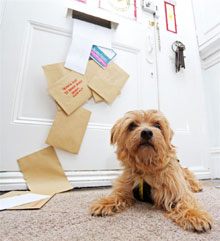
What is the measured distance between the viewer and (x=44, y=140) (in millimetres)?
1032

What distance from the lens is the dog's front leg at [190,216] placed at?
474 mm

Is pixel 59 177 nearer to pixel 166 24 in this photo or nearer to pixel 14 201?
pixel 14 201

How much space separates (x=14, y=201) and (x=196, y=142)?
1381 millimetres

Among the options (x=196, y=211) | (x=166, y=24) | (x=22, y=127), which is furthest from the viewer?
(x=166, y=24)

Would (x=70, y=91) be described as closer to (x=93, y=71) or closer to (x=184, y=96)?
(x=93, y=71)

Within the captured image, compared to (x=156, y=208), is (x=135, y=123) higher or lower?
higher

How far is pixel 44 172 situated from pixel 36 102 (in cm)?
44

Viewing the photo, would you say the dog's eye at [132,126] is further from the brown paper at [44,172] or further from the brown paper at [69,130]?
the brown paper at [44,172]

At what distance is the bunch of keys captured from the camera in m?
1.45

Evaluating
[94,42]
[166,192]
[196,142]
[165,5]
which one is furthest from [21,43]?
[196,142]

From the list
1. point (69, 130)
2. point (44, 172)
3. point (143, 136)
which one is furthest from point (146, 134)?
point (44, 172)

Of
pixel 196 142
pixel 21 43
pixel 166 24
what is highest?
pixel 166 24

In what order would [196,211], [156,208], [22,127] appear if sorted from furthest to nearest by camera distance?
[22,127]
[156,208]
[196,211]

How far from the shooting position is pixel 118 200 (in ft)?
2.19
